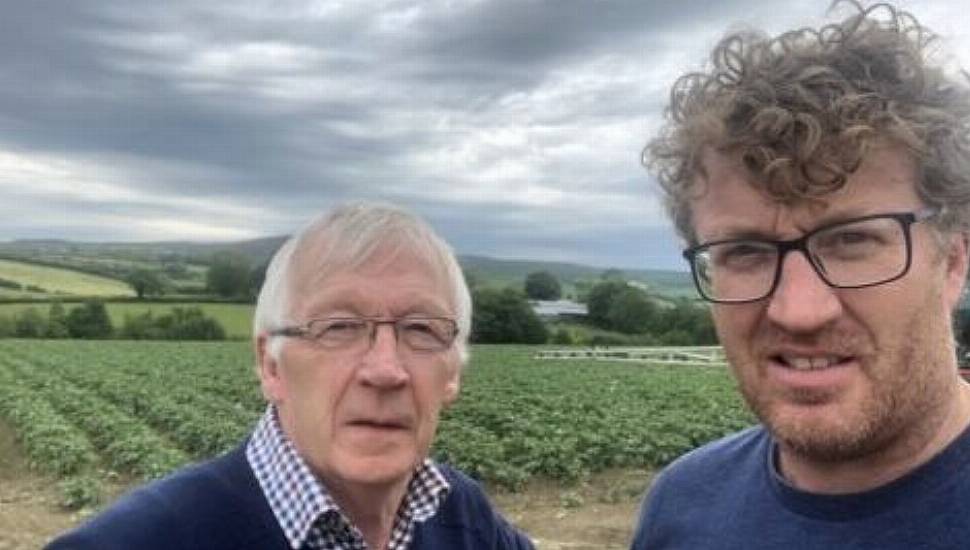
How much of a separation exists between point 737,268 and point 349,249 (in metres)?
0.95

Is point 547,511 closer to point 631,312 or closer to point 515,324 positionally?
point 515,324

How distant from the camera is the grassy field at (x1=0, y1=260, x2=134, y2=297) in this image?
264 feet

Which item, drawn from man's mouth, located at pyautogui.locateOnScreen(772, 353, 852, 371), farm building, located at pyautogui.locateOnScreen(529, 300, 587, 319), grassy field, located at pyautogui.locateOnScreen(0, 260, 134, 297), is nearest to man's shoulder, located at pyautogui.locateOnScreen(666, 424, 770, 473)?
man's mouth, located at pyautogui.locateOnScreen(772, 353, 852, 371)

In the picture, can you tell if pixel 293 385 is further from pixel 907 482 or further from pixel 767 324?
pixel 907 482

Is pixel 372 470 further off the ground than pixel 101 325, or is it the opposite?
pixel 372 470

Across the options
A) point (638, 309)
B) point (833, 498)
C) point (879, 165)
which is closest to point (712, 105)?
point (879, 165)

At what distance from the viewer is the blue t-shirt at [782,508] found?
232 cm

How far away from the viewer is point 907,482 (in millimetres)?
2352

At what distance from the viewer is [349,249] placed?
110 inches

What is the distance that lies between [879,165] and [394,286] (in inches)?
46.1

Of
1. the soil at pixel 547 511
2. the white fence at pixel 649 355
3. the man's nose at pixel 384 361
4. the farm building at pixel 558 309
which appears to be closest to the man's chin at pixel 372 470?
the man's nose at pixel 384 361

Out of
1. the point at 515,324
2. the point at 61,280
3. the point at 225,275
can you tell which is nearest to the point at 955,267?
the point at 515,324

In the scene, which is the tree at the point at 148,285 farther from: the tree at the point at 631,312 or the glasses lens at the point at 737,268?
the glasses lens at the point at 737,268

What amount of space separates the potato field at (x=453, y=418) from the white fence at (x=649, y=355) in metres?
12.0
